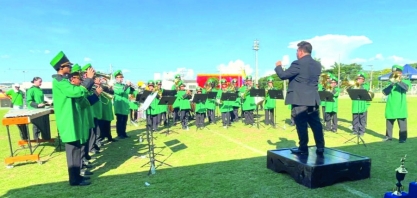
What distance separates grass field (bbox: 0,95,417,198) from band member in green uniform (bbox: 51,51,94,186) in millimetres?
415

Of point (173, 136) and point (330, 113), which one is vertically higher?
point (330, 113)

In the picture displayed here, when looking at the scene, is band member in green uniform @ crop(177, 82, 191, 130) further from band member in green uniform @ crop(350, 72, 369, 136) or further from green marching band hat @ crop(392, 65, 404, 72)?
green marching band hat @ crop(392, 65, 404, 72)

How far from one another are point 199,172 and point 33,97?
6420mm

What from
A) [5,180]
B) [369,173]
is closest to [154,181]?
[5,180]

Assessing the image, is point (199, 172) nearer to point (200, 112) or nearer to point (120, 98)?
point (120, 98)

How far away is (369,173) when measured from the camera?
495 cm

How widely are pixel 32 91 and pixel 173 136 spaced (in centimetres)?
475

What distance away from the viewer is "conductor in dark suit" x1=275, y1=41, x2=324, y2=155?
16.2 feet

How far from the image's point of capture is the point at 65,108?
4906 millimetres

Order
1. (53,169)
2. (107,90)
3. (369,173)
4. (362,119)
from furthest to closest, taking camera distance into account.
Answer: (362,119) < (107,90) < (53,169) < (369,173)

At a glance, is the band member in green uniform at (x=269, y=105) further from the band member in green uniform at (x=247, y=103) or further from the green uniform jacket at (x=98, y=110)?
the green uniform jacket at (x=98, y=110)

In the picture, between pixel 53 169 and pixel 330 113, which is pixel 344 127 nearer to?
pixel 330 113

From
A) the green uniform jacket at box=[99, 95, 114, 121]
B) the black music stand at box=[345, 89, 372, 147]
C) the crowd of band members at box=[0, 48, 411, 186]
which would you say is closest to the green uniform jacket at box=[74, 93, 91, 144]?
the crowd of band members at box=[0, 48, 411, 186]

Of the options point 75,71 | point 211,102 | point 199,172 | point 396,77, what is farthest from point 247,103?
point 75,71
